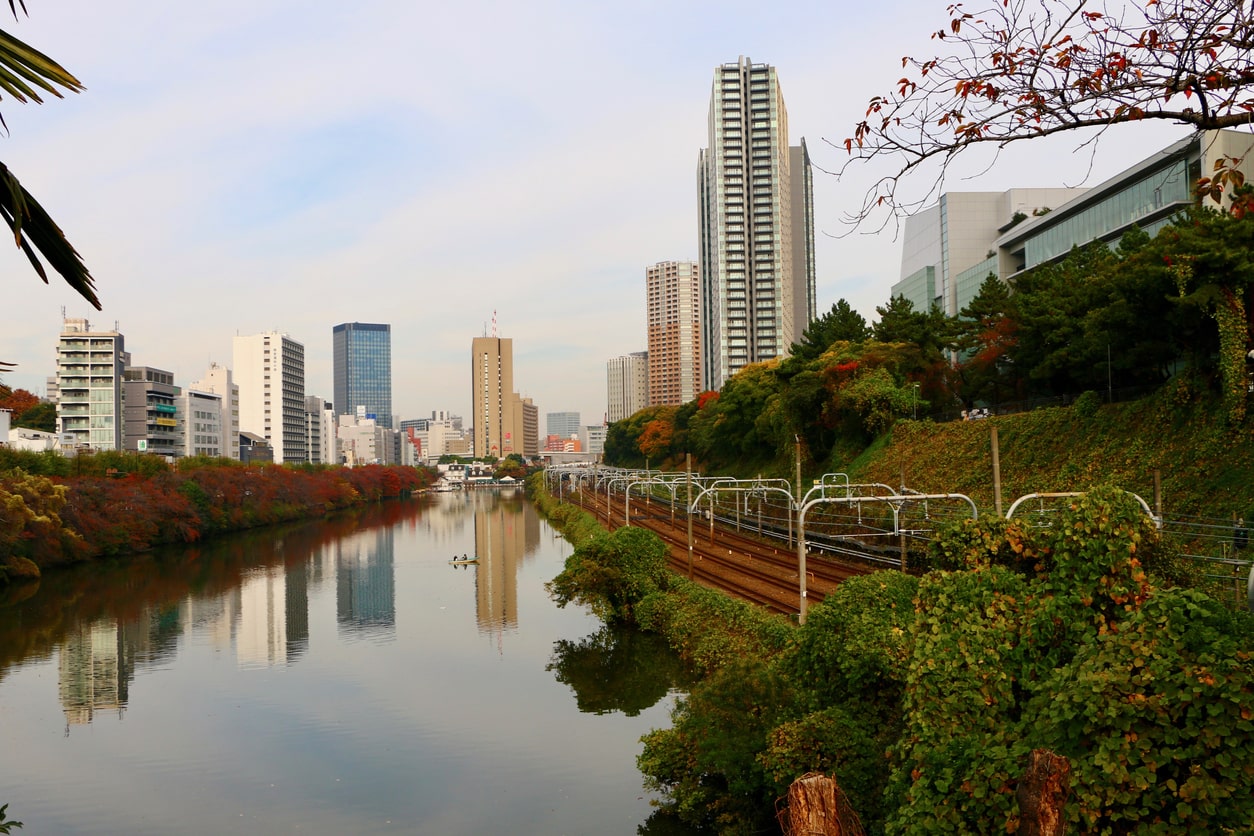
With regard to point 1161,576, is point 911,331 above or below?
above

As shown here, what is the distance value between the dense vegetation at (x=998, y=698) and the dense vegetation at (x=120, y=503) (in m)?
34.3

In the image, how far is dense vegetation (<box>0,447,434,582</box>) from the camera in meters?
36.8

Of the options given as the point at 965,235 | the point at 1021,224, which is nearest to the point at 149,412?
the point at 965,235

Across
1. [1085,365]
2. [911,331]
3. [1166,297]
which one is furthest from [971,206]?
[1166,297]

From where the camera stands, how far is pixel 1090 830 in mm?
5918

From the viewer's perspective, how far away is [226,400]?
105 m

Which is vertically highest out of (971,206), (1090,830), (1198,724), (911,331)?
(971,206)

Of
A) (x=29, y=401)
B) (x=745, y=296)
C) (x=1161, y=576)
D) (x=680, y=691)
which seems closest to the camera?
(x=1161, y=576)

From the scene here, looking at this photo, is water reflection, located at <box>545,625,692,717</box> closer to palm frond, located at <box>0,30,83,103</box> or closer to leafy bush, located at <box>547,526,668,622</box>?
leafy bush, located at <box>547,526,668,622</box>

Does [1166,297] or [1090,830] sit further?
[1166,297]

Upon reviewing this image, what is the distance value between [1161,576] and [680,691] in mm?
12301

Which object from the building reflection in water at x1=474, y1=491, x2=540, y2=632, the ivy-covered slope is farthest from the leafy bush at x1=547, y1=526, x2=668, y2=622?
the ivy-covered slope

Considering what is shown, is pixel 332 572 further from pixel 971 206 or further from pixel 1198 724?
pixel 971 206

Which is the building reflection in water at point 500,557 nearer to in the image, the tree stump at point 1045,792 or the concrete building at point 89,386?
the tree stump at point 1045,792
